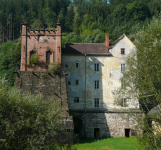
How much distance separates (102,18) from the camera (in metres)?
99.9

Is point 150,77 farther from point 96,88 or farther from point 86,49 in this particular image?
point 86,49

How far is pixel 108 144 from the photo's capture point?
2934 centimetres

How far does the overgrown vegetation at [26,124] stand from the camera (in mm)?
15789

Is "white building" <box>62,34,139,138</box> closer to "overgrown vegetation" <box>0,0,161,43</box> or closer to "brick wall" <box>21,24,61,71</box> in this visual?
"brick wall" <box>21,24,61,71</box>

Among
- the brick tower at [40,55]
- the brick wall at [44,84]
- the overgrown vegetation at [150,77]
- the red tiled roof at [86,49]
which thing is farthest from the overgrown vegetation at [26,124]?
the red tiled roof at [86,49]

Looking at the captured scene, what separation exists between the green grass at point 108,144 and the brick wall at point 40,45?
37.2 ft

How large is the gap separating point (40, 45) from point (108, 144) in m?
15.7

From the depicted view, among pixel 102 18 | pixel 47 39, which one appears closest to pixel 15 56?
pixel 47 39

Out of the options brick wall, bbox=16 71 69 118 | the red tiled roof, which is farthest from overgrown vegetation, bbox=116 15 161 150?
the red tiled roof

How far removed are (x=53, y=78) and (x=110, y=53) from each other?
29.9 feet

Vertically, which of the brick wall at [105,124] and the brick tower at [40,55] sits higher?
the brick tower at [40,55]

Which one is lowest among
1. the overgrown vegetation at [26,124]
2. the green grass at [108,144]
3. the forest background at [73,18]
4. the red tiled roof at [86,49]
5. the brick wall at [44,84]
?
the green grass at [108,144]

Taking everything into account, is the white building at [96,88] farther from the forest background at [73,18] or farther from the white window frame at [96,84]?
the forest background at [73,18]

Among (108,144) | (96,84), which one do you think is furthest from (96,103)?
Answer: (108,144)
